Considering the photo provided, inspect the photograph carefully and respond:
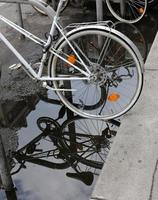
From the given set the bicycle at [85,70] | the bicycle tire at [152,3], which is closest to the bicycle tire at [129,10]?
the bicycle tire at [152,3]

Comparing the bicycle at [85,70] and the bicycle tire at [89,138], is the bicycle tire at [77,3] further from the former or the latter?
the bicycle tire at [89,138]

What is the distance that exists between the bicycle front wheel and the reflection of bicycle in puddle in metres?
0.14

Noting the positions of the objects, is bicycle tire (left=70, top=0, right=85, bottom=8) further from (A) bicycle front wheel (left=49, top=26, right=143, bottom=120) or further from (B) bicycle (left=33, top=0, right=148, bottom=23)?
(A) bicycle front wheel (left=49, top=26, right=143, bottom=120)

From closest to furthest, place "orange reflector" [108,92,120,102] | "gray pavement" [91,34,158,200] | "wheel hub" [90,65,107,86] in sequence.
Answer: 1. "gray pavement" [91,34,158,200]
2. "wheel hub" [90,65,107,86]
3. "orange reflector" [108,92,120,102]

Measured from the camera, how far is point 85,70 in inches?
168

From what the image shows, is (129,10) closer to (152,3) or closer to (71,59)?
(152,3)

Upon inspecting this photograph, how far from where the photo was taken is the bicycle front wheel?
4.10 m

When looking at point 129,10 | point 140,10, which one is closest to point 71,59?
point 140,10

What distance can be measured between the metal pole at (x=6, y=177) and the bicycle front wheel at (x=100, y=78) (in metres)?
1.24

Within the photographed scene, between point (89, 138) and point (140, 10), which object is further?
point (140, 10)

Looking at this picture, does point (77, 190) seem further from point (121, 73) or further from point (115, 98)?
point (121, 73)

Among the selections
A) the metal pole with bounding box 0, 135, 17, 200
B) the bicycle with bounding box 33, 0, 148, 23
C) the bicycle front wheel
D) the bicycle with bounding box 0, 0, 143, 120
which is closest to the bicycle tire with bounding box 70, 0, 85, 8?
the bicycle with bounding box 33, 0, 148, 23

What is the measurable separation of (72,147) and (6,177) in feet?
2.91

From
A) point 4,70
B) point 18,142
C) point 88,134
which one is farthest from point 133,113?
point 4,70
